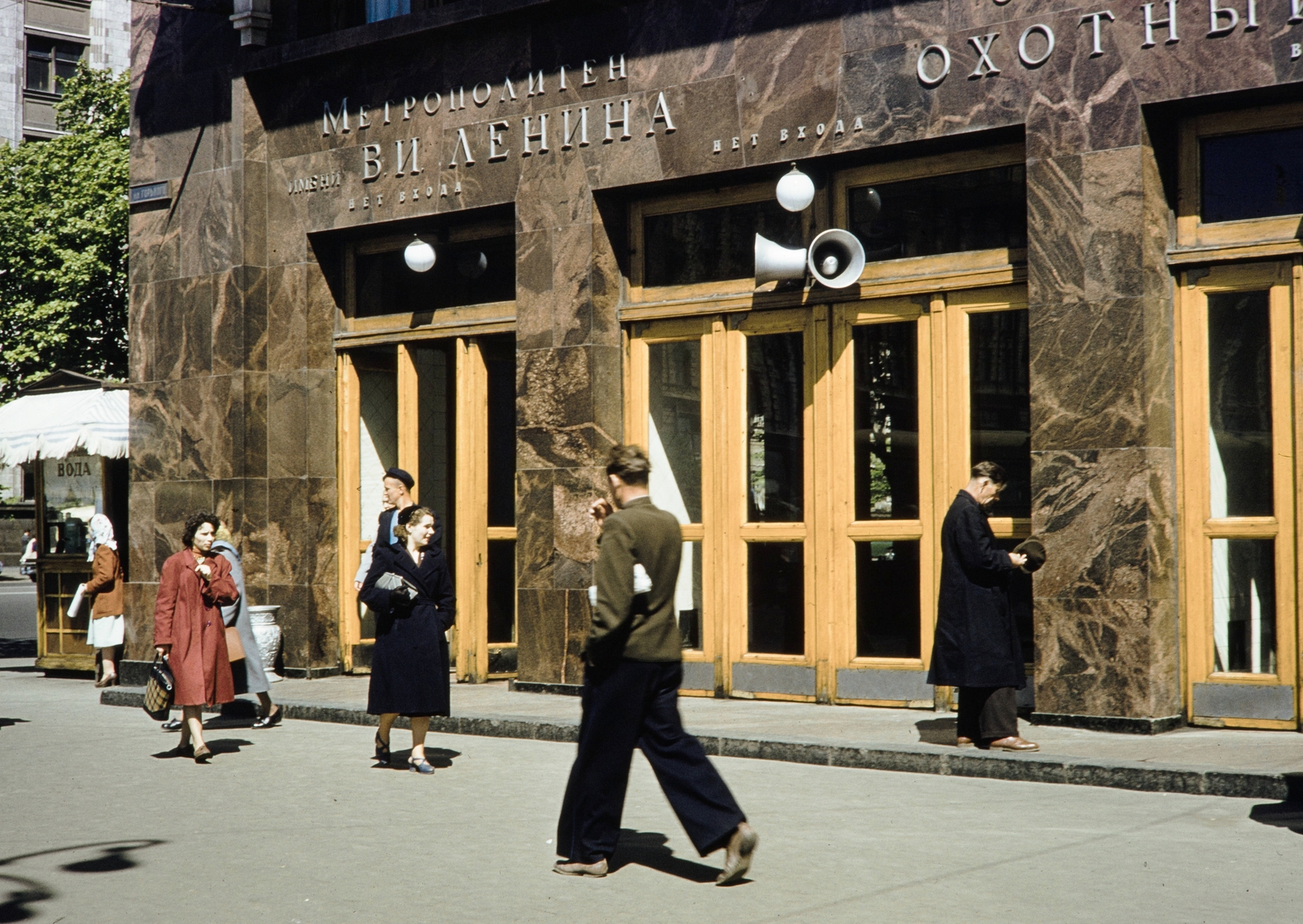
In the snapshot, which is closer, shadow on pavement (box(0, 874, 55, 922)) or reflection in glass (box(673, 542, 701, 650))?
shadow on pavement (box(0, 874, 55, 922))

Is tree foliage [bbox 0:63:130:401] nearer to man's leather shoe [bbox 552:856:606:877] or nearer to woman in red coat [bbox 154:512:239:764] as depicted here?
woman in red coat [bbox 154:512:239:764]

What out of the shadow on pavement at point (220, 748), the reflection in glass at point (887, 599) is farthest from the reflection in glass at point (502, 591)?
the reflection in glass at point (887, 599)

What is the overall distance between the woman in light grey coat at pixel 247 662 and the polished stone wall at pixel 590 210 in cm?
226

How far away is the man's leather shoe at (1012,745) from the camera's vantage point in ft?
30.7

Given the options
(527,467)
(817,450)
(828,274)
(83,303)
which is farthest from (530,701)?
(83,303)

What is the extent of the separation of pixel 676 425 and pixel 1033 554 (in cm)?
405

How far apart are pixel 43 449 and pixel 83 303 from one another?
1415 centimetres

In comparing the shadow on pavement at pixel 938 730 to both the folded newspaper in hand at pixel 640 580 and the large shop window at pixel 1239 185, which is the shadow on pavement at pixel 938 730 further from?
the folded newspaper in hand at pixel 640 580

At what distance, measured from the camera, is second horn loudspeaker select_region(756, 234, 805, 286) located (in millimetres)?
12023

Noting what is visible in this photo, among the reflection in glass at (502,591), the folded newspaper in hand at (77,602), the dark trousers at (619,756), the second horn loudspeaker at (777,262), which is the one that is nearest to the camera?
the dark trousers at (619,756)

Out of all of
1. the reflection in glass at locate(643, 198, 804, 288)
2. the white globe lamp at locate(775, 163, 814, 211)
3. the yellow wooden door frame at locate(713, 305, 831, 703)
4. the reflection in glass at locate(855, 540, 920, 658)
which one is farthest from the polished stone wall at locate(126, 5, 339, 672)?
the reflection in glass at locate(855, 540, 920, 658)

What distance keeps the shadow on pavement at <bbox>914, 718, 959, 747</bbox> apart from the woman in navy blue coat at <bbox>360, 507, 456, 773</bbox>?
3107mm

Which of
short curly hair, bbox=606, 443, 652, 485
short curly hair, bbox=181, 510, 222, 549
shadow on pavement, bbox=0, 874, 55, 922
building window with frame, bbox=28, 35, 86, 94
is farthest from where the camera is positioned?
building window with frame, bbox=28, 35, 86, 94

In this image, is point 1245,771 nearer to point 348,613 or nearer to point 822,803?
point 822,803
